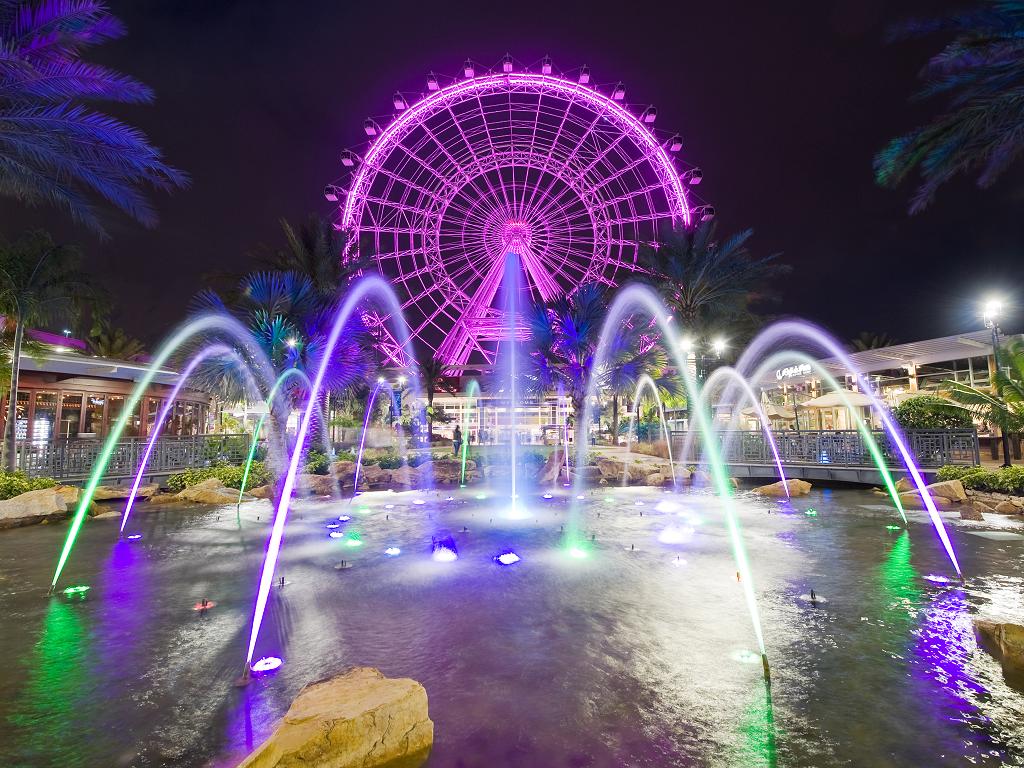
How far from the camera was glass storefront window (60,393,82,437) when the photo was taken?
2134 centimetres

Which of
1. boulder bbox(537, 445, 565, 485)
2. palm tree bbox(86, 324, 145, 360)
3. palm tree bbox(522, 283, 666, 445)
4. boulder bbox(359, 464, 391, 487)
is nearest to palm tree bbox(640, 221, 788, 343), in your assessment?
palm tree bbox(522, 283, 666, 445)

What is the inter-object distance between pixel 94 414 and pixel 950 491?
1191 inches

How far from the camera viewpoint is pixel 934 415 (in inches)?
683

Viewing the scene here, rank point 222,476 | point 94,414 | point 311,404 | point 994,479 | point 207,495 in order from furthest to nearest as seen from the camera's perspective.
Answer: point 94,414 < point 222,476 < point 207,495 < point 994,479 < point 311,404

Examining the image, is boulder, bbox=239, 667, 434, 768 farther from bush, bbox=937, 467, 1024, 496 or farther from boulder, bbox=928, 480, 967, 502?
bush, bbox=937, 467, 1024, 496

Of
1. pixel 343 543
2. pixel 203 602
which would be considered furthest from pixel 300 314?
pixel 203 602

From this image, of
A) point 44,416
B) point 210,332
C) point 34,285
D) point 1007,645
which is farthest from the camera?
point 44,416

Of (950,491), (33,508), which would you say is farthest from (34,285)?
(950,491)

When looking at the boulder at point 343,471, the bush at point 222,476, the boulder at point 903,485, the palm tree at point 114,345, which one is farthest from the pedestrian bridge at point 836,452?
the palm tree at point 114,345

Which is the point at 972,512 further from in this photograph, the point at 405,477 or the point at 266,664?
the point at 405,477

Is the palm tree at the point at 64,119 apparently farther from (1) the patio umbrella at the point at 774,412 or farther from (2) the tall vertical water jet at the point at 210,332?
(1) the patio umbrella at the point at 774,412

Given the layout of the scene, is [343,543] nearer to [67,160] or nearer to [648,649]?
[648,649]

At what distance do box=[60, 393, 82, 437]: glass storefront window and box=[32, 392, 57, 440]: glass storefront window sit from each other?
272 millimetres

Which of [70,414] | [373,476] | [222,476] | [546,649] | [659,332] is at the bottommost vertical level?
[546,649]
